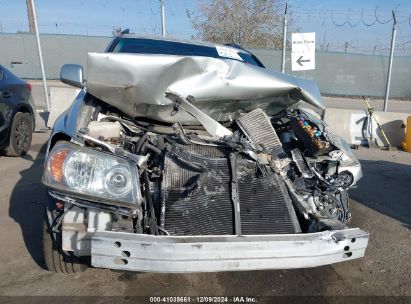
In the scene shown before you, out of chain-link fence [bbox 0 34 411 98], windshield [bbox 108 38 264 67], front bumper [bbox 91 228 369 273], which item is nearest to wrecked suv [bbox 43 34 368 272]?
front bumper [bbox 91 228 369 273]

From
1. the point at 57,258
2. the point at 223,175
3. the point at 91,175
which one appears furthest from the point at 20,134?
the point at 223,175

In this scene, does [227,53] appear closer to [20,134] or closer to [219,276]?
[219,276]

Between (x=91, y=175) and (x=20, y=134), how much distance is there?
4.90 m

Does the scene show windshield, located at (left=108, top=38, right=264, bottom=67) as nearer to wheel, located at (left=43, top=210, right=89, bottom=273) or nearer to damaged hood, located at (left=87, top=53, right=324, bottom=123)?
damaged hood, located at (left=87, top=53, right=324, bottom=123)

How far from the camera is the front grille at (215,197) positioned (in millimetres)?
2471

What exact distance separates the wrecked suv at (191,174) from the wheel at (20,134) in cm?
331

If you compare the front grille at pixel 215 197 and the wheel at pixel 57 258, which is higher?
the front grille at pixel 215 197

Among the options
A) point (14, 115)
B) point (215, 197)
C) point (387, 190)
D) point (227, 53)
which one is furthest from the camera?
point (14, 115)

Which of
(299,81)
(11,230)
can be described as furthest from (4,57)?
(299,81)

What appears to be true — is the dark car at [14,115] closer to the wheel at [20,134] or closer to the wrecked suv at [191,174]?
the wheel at [20,134]

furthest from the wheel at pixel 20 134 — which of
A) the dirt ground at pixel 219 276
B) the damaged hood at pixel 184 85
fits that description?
the damaged hood at pixel 184 85

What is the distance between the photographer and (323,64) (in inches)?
759

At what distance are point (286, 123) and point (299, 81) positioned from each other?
17.3 inches

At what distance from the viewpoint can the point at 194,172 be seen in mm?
2705
